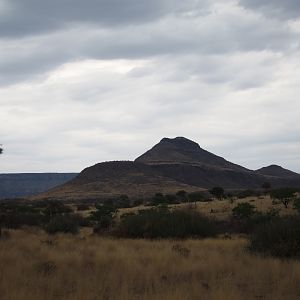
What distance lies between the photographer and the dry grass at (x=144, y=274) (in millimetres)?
9969

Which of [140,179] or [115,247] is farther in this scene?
[140,179]

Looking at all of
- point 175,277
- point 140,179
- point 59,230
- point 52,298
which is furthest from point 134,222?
point 140,179

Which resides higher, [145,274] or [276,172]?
[276,172]

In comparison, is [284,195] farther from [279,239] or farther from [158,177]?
[158,177]

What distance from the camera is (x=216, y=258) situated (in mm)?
15906

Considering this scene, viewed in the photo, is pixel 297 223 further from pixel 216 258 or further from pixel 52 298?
pixel 52 298

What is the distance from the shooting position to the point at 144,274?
43.1 ft

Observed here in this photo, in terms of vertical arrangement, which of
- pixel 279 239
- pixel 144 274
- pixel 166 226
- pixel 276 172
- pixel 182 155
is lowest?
pixel 144 274

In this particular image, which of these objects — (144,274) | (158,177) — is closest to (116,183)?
(158,177)

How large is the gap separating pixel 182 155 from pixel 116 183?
158 ft

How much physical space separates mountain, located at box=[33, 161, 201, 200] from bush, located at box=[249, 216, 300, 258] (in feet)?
291

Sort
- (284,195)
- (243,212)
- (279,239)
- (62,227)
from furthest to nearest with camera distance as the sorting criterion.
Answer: (284,195) < (243,212) < (62,227) < (279,239)

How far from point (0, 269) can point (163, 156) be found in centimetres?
15557

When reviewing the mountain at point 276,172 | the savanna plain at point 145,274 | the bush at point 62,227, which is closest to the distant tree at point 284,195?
the bush at point 62,227
